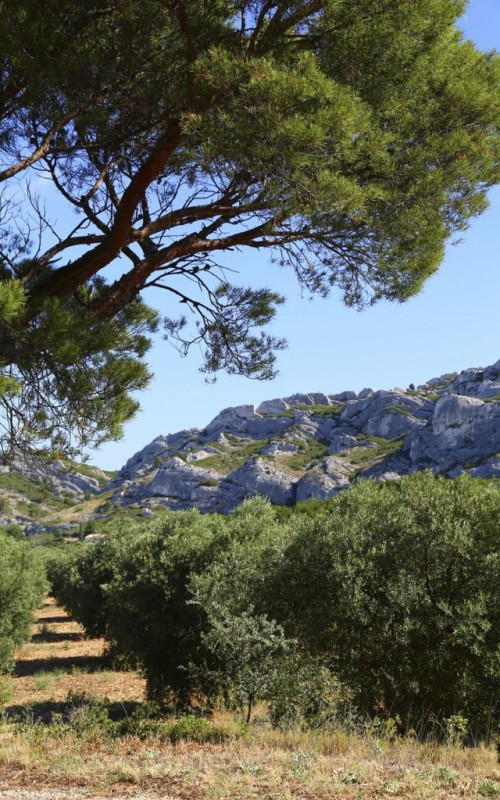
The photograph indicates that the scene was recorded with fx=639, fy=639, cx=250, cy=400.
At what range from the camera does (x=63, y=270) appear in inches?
350

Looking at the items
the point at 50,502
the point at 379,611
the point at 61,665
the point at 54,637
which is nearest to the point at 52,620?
the point at 54,637

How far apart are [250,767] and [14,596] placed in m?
21.4

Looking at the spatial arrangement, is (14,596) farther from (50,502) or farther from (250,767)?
(50,502)

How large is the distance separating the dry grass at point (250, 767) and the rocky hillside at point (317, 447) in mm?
88123

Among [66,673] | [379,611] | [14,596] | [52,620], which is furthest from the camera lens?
[52,620]

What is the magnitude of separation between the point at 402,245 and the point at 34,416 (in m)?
5.94

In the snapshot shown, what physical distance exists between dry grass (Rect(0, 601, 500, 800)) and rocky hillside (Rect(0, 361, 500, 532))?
8812 centimetres

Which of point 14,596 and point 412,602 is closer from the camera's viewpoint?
point 412,602

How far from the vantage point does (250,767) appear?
6.61 meters

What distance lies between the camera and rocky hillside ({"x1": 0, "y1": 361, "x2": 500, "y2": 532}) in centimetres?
11644

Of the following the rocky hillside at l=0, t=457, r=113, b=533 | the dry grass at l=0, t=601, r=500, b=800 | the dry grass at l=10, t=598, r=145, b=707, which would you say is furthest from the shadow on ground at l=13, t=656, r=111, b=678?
the rocky hillside at l=0, t=457, r=113, b=533

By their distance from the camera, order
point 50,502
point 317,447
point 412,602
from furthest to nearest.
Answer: point 317,447
point 50,502
point 412,602

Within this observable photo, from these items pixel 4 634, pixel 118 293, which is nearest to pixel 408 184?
pixel 118 293

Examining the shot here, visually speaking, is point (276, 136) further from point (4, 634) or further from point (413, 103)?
point (4, 634)
